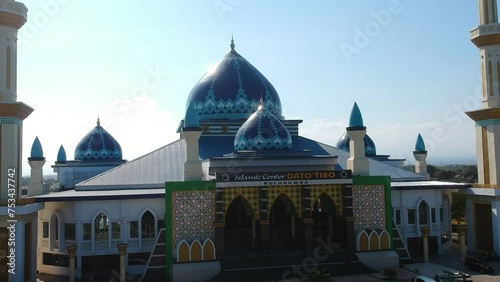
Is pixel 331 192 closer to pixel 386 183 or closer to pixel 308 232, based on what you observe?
pixel 308 232

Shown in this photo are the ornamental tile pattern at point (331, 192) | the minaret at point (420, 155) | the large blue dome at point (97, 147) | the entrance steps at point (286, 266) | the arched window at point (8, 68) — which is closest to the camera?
the arched window at point (8, 68)

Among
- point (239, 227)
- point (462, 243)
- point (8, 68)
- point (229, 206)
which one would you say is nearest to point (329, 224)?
point (239, 227)

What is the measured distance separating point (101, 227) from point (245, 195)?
5.97 m

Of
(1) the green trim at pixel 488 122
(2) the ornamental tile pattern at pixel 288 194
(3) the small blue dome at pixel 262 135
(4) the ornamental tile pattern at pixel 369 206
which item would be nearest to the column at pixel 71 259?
(2) the ornamental tile pattern at pixel 288 194

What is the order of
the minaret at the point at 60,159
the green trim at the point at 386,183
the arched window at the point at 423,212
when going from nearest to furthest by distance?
the green trim at the point at 386,183 < the arched window at the point at 423,212 < the minaret at the point at 60,159

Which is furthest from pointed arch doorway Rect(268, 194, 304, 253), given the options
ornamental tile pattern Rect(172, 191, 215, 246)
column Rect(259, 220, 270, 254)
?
ornamental tile pattern Rect(172, 191, 215, 246)

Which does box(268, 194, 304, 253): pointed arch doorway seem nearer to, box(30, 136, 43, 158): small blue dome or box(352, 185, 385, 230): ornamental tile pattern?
box(352, 185, 385, 230): ornamental tile pattern

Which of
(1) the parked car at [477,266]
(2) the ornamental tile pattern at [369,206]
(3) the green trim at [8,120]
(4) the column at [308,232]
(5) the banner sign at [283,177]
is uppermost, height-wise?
(3) the green trim at [8,120]

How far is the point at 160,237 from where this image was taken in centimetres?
1814

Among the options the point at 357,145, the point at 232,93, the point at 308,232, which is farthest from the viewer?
the point at 232,93

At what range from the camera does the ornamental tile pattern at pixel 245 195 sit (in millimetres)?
18156

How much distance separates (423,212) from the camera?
21922mm

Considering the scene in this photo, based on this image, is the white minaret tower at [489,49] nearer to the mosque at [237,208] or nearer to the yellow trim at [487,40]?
the yellow trim at [487,40]

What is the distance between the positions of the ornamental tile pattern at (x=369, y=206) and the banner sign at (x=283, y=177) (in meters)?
1.24
